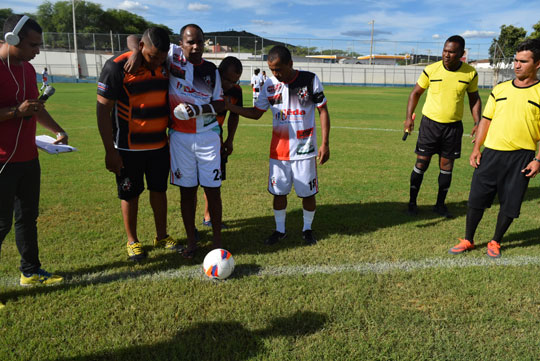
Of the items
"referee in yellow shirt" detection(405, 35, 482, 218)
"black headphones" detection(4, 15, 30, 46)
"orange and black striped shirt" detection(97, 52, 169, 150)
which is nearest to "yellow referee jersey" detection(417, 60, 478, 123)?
"referee in yellow shirt" detection(405, 35, 482, 218)

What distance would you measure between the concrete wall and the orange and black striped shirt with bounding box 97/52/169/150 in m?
47.4

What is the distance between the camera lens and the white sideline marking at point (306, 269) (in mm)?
3434

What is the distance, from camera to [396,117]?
16188 millimetres

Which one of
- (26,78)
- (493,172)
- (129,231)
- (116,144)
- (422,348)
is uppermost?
(26,78)

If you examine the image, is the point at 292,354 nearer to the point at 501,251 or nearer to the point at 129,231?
the point at 129,231

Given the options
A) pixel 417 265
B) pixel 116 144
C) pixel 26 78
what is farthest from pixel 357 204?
pixel 26 78

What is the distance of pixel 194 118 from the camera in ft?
11.5

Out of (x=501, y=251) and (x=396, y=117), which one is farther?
(x=396, y=117)

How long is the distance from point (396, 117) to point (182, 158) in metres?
14.3

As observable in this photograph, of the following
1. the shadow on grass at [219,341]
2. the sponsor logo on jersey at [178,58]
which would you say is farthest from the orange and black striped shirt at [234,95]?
the shadow on grass at [219,341]

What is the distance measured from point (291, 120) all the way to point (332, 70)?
5293cm

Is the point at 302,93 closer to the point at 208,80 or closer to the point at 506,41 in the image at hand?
the point at 208,80

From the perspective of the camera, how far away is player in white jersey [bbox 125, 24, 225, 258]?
11.3 ft

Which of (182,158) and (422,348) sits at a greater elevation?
(182,158)
